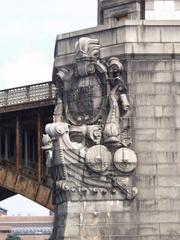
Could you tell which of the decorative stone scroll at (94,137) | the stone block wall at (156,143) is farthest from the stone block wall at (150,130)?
the decorative stone scroll at (94,137)

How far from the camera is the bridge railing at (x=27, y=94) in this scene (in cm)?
5909

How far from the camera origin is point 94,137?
1119 inches

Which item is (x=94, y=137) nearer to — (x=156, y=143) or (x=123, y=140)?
(x=123, y=140)

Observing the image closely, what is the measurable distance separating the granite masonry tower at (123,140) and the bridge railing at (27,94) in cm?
2928

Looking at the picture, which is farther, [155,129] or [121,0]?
[121,0]

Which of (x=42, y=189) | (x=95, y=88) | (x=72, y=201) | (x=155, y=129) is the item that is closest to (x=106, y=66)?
(x=95, y=88)

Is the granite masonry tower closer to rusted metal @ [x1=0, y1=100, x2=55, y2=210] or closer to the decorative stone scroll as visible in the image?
the decorative stone scroll

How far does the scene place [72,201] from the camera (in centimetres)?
2831

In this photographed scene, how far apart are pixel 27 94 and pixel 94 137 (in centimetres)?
3260

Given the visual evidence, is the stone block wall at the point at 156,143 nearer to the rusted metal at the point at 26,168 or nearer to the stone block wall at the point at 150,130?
the stone block wall at the point at 150,130

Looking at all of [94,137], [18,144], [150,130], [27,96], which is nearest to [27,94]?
[27,96]

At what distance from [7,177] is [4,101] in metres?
5.25

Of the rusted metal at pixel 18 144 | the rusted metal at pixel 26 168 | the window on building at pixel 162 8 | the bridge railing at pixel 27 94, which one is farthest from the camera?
the bridge railing at pixel 27 94

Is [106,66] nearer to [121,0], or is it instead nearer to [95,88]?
[95,88]
